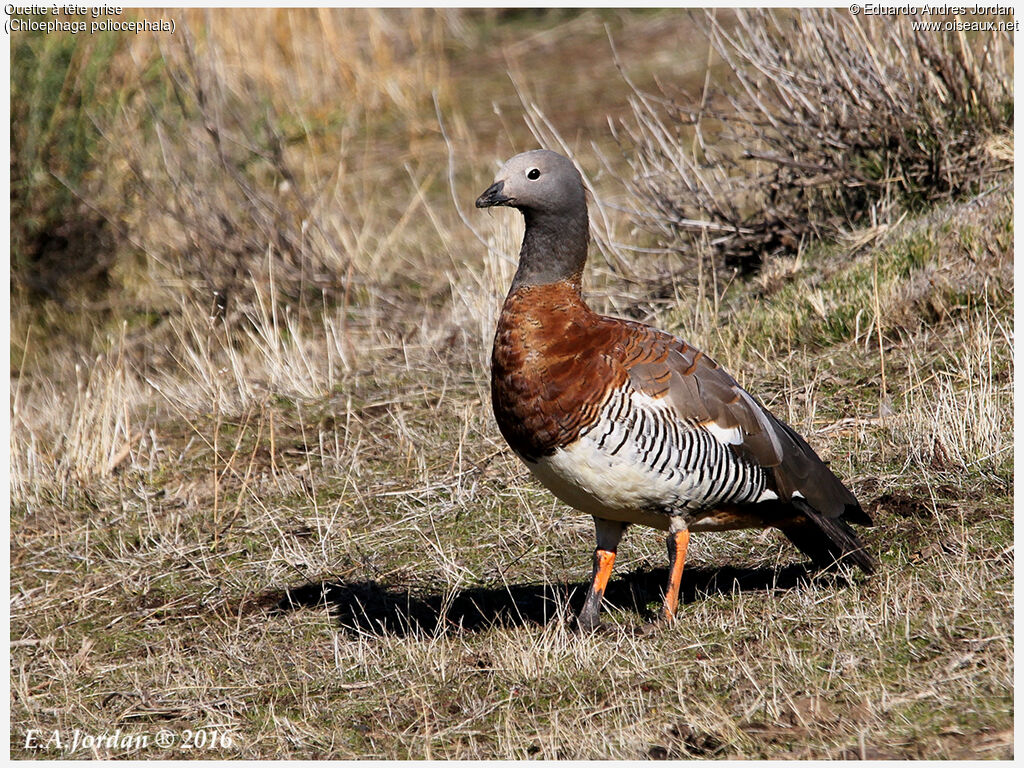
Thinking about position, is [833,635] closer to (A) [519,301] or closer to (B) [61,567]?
(A) [519,301]

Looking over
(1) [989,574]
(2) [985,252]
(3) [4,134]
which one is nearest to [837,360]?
(2) [985,252]

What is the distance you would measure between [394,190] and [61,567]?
263 inches

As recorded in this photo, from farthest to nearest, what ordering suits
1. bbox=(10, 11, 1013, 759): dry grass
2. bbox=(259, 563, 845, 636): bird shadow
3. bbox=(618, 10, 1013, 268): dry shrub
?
bbox=(618, 10, 1013, 268): dry shrub, bbox=(259, 563, 845, 636): bird shadow, bbox=(10, 11, 1013, 759): dry grass

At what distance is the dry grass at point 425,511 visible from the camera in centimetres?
411

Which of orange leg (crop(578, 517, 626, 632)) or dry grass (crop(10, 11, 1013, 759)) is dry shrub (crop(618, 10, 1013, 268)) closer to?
dry grass (crop(10, 11, 1013, 759))

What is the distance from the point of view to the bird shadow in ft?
16.1

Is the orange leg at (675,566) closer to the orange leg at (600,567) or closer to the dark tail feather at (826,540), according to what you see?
the orange leg at (600,567)

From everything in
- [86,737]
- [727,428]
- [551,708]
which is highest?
[727,428]

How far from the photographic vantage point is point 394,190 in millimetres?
12047

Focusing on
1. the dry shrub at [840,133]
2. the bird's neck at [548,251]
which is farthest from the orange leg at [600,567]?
the dry shrub at [840,133]

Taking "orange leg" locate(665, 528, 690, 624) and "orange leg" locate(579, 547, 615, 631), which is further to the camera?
"orange leg" locate(579, 547, 615, 631)

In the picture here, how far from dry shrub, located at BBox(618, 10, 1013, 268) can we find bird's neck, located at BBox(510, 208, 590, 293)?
126 inches

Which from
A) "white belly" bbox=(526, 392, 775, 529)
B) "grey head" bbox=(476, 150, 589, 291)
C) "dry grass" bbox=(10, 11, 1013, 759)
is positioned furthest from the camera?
"grey head" bbox=(476, 150, 589, 291)

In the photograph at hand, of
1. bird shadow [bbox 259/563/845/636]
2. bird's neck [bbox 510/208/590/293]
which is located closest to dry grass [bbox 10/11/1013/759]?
bird shadow [bbox 259/563/845/636]
